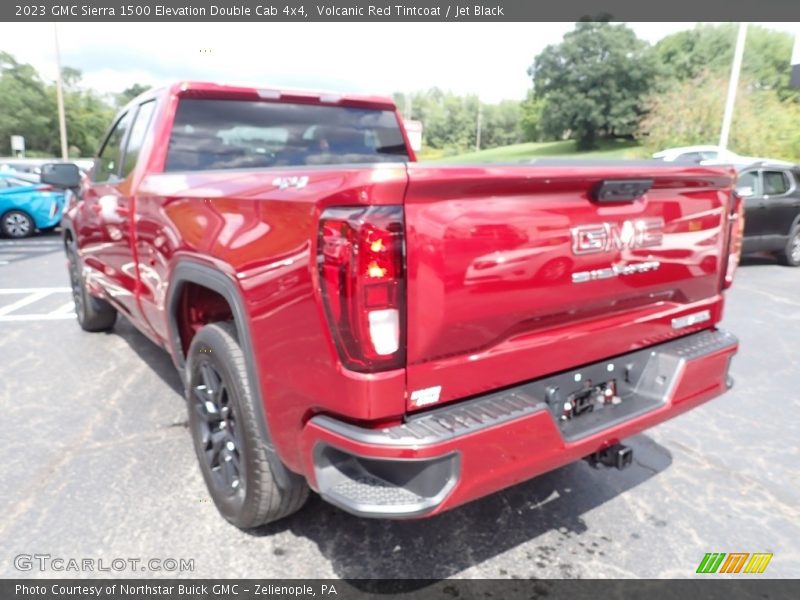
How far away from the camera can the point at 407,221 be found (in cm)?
162

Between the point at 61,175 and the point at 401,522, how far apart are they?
3.58 metres

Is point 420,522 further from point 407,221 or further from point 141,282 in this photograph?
point 141,282

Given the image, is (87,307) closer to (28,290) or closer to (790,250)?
(28,290)

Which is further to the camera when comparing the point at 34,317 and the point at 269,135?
the point at 34,317

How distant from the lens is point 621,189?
204 centimetres

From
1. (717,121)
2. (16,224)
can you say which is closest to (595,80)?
(717,121)

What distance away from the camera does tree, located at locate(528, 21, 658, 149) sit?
55875mm

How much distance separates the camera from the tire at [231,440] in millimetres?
2176

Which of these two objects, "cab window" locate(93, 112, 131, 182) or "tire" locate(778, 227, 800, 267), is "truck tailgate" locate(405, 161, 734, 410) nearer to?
"cab window" locate(93, 112, 131, 182)

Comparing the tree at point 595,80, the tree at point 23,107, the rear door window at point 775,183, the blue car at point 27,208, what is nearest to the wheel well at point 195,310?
the rear door window at point 775,183

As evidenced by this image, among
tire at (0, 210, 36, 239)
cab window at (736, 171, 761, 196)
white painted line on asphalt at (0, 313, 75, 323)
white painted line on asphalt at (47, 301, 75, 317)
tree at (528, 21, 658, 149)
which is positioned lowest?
tire at (0, 210, 36, 239)

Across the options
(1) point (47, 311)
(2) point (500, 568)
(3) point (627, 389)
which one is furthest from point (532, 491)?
(1) point (47, 311)

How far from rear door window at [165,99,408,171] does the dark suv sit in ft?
23.1

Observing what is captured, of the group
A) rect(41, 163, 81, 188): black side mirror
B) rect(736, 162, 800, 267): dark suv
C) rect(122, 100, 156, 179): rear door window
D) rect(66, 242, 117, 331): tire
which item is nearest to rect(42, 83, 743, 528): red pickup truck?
rect(122, 100, 156, 179): rear door window
